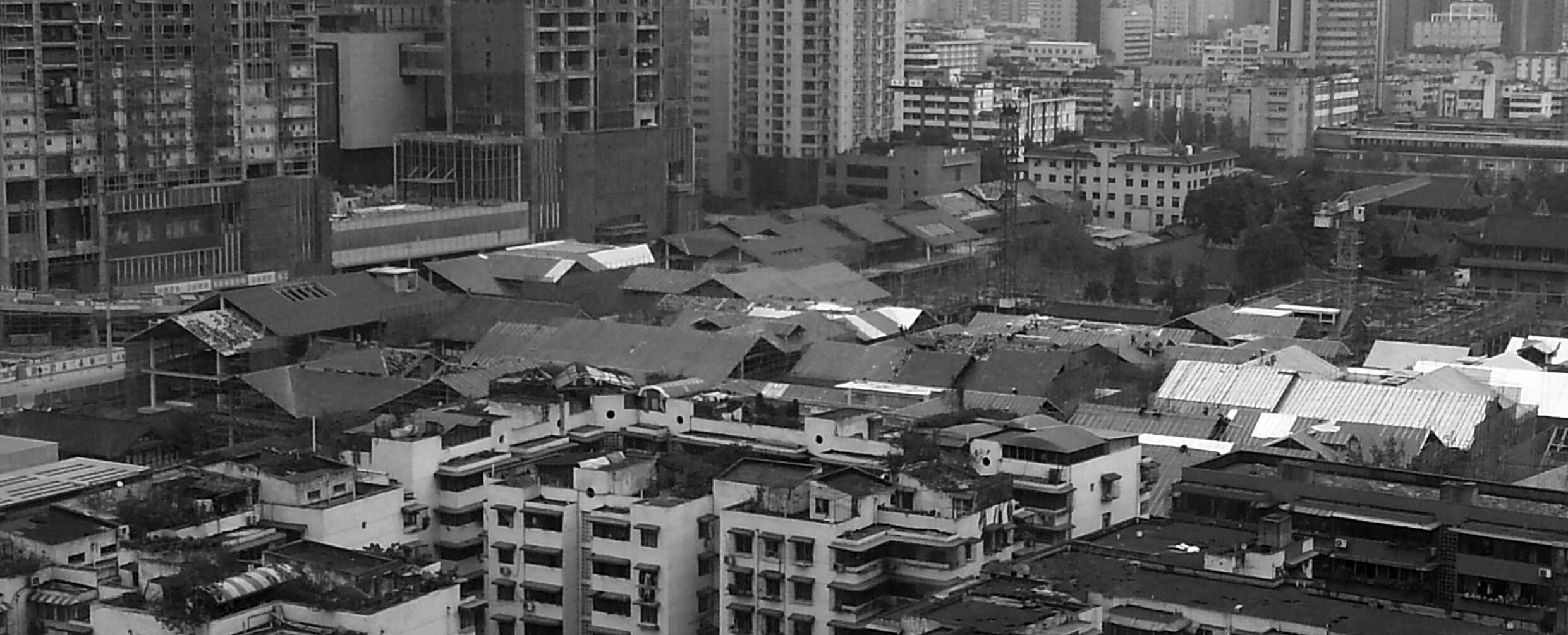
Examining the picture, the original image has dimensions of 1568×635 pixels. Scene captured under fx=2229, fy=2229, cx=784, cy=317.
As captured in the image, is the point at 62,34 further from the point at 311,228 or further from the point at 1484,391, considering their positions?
the point at 1484,391

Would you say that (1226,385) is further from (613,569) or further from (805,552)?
(613,569)

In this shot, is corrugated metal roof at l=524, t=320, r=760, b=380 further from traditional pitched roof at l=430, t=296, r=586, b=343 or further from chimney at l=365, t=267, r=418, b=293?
chimney at l=365, t=267, r=418, b=293

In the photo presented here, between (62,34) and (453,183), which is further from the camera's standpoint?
(453,183)

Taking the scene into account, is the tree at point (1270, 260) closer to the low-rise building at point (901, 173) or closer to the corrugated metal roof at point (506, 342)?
the low-rise building at point (901, 173)

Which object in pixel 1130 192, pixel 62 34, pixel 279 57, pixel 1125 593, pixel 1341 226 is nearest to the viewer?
pixel 1125 593

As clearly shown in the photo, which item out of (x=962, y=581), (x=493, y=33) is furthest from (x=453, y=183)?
(x=962, y=581)

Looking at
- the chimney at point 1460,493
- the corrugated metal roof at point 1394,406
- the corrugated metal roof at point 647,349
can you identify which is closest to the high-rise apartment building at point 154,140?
the corrugated metal roof at point 647,349
